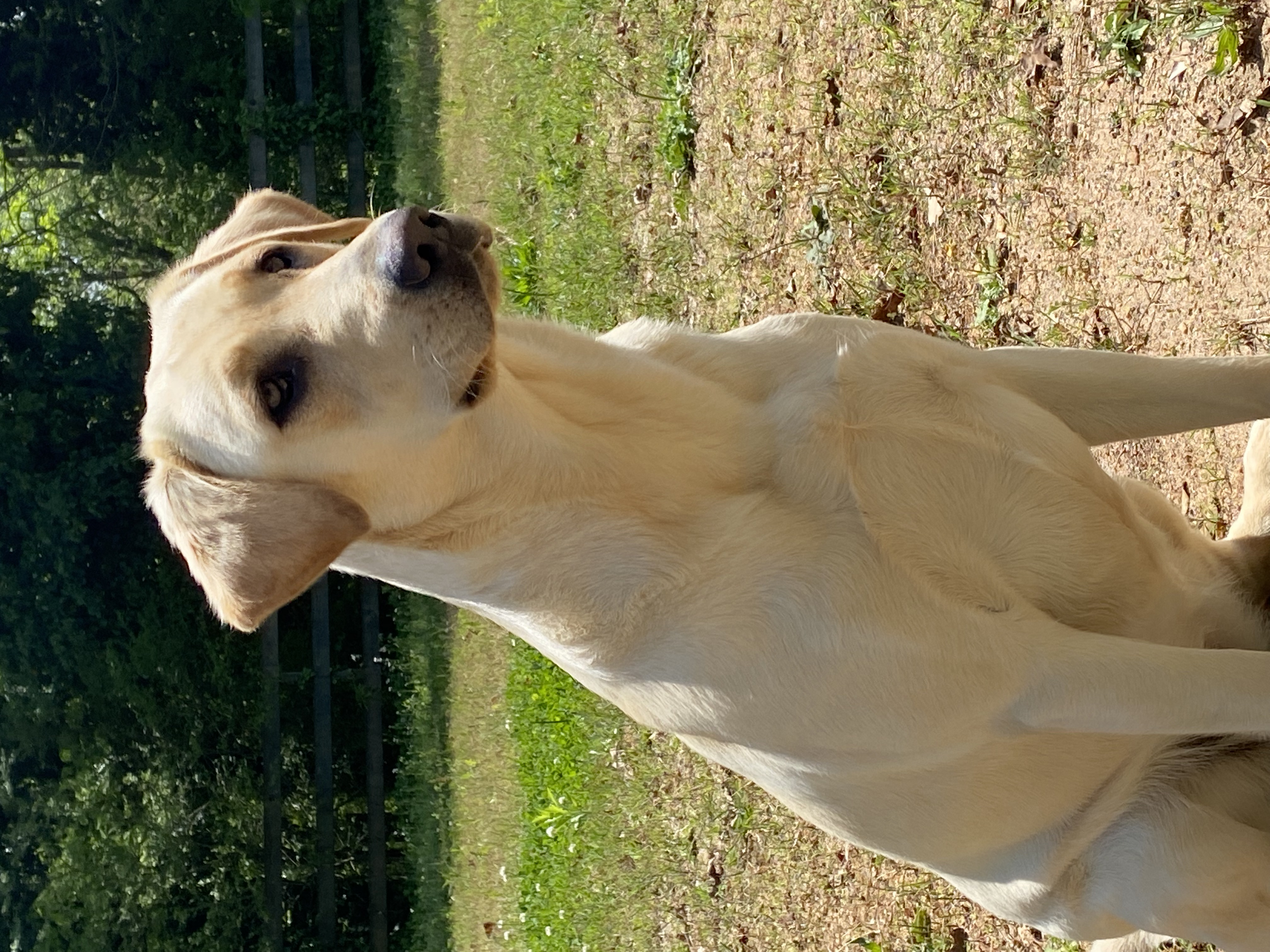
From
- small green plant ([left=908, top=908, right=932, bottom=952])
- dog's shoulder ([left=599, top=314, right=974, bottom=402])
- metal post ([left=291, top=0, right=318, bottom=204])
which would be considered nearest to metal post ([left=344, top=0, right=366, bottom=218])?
metal post ([left=291, top=0, right=318, bottom=204])

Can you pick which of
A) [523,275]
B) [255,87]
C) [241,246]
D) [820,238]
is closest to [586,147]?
[523,275]

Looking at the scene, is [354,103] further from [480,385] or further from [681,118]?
[480,385]

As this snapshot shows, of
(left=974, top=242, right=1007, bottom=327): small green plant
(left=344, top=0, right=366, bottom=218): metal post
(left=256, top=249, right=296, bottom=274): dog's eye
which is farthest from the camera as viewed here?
(left=344, top=0, right=366, bottom=218): metal post

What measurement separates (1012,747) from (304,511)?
199 centimetres

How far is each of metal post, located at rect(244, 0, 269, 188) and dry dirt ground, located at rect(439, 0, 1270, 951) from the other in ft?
26.2

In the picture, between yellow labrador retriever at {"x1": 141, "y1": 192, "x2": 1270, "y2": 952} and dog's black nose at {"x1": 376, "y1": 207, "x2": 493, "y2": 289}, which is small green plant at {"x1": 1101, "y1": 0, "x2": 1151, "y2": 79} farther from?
dog's black nose at {"x1": 376, "y1": 207, "x2": 493, "y2": 289}

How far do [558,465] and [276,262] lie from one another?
3.65ft

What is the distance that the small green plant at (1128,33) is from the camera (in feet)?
15.4

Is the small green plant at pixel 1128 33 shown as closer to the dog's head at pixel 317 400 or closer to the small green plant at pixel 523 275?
the dog's head at pixel 317 400

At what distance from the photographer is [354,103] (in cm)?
1505

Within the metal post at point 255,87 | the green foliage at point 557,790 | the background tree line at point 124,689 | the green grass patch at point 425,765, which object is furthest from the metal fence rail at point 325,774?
the metal post at point 255,87

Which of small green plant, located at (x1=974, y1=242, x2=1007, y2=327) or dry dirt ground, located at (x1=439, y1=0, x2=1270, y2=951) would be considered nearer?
dry dirt ground, located at (x1=439, y1=0, x2=1270, y2=951)

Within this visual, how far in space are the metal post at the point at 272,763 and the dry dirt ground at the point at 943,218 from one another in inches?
239

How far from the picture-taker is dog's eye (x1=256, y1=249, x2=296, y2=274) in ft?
11.9
